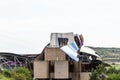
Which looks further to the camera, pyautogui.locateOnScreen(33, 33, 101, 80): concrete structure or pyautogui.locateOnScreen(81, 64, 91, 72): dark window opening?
pyautogui.locateOnScreen(81, 64, 91, 72): dark window opening

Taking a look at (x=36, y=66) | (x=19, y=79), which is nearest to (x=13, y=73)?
(x=19, y=79)

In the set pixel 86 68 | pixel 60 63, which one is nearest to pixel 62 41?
pixel 86 68

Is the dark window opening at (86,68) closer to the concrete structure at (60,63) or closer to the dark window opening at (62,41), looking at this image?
the concrete structure at (60,63)

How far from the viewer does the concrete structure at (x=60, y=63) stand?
65.8 m

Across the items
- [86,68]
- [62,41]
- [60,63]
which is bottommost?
[86,68]

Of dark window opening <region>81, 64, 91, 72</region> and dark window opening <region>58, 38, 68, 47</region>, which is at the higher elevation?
dark window opening <region>58, 38, 68, 47</region>

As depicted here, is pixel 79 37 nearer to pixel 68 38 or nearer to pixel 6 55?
pixel 68 38

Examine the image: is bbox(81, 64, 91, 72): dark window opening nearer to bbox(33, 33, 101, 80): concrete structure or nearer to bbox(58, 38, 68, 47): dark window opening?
bbox(33, 33, 101, 80): concrete structure

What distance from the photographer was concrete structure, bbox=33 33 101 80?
65812 mm

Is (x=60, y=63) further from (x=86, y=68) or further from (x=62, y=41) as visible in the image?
(x=62, y=41)

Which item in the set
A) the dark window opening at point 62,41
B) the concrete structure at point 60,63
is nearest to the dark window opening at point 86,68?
the concrete structure at point 60,63

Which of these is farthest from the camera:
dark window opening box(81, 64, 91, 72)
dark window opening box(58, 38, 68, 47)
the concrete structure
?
dark window opening box(58, 38, 68, 47)

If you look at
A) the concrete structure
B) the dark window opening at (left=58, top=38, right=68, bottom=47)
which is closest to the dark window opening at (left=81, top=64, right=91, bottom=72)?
the concrete structure

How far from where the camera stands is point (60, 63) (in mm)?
65688
